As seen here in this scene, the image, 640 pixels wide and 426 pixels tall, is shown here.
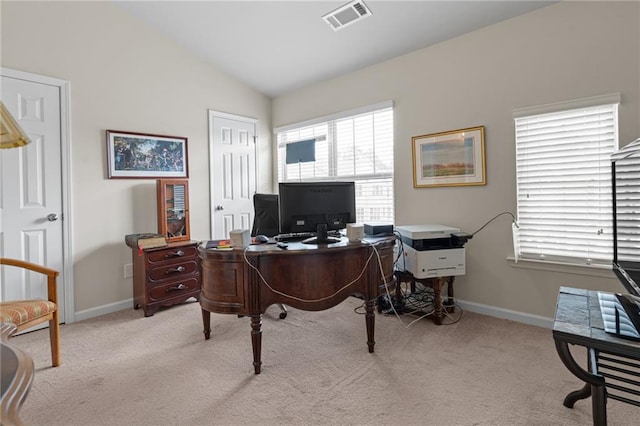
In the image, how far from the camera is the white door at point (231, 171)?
4.28 m

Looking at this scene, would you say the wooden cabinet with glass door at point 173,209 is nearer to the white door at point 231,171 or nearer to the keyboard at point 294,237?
the white door at point 231,171

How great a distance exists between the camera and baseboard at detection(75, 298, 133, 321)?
321 cm

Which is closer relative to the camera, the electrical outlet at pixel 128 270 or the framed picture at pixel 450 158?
the framed picture at pixel 450 158

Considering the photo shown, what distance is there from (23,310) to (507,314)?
3658mm

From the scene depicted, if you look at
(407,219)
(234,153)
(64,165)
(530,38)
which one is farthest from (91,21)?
(530,38)

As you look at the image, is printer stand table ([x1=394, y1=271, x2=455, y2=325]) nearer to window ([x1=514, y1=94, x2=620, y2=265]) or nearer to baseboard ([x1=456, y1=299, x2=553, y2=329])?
baseboard ([x1=456, y1=299, x2=553, y2=329])

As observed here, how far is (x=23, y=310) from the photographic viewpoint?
2053 millimetres

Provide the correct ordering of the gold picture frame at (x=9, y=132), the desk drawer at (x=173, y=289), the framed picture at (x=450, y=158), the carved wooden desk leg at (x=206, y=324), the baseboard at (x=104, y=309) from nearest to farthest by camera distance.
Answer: the gold picture frame at (x=9, y=132), the carved wooden desk leg at (x=206, y=324), the framed picture at (x=450, y=158), the baseboard at (x=104, y=309), the desk drawer at (x=173, y=289)

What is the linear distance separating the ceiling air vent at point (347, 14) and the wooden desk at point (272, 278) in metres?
2.12

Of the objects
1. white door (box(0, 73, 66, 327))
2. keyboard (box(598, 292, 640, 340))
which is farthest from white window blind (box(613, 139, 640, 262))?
white door (box(0, 73, 66, 327))

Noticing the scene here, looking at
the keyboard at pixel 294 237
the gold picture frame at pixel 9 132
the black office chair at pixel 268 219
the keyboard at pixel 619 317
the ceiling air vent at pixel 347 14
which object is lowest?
the keyboard at pixel 619 317

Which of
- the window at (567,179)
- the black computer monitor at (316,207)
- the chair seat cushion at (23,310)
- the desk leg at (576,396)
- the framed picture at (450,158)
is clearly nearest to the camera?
the desk leg at (576,396)

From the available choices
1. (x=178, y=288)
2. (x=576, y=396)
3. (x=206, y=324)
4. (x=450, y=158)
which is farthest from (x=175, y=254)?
(x=576, y=396)

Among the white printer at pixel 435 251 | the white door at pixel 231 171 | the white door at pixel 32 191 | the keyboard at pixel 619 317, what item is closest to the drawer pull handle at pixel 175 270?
the white door at pixel 231 171
